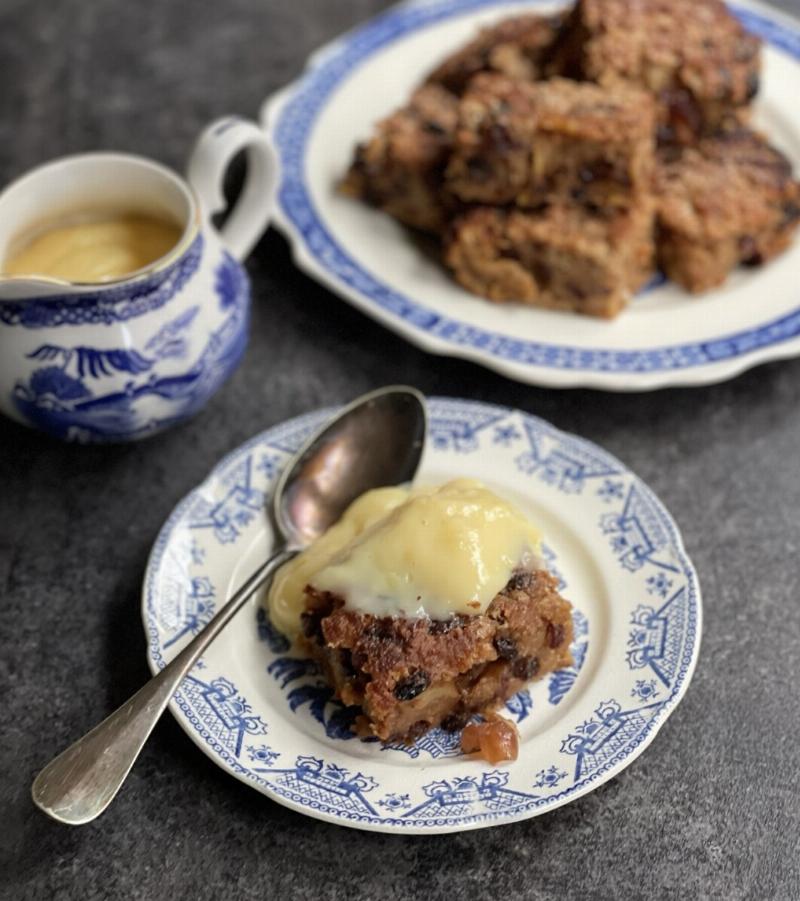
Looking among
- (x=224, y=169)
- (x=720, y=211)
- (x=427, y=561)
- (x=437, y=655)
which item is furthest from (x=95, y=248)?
(x=720, y=211)

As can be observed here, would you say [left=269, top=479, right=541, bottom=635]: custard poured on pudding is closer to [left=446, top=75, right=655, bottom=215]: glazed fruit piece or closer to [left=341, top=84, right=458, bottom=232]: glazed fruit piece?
[left=446, top=75, right=655, bottom=215]: glazed fruit piece

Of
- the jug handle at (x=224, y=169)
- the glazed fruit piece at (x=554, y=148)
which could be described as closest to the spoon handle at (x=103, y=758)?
the jug handle at (x=224, y=169)

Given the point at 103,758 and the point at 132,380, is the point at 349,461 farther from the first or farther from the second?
the point at 103,758

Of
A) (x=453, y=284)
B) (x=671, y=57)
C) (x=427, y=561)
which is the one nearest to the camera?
(x=427, y=561)

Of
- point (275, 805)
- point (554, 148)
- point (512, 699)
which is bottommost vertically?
point (275, 805)

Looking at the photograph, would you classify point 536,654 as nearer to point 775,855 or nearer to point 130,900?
point 775,855

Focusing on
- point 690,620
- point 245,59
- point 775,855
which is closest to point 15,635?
point 690,620
